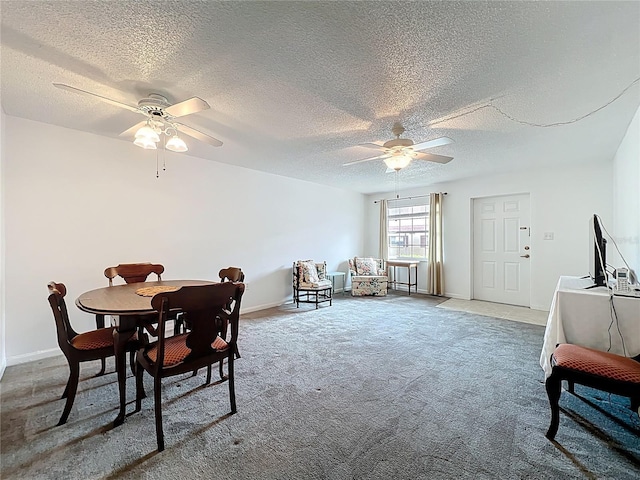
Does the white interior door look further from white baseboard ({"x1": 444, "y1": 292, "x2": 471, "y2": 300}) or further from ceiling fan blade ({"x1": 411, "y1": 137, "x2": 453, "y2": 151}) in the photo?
ceiling fan blade ({"x1": 411, "y1": 137, "x2": 453, "y2": 151})

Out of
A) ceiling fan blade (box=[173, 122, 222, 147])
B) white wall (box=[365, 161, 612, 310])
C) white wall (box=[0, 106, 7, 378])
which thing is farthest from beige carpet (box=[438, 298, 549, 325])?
white wall (box=[0, 106, 7, 378])

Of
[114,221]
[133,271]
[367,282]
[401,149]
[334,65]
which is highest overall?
[334,65]

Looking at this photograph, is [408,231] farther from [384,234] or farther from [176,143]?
[176,143]

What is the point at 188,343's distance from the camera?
190cm

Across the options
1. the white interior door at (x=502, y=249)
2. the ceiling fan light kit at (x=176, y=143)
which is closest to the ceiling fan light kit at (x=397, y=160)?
the ceiling fan light kit at (x=176, y=143)

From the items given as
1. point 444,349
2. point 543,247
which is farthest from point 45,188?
point 543,247

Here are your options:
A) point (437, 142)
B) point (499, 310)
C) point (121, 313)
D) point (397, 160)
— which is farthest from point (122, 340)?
point (499, 310)

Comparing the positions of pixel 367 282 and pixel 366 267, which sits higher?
pixel 366 267

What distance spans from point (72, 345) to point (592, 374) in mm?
3357

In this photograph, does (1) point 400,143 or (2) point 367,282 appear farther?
(2) point 367,282

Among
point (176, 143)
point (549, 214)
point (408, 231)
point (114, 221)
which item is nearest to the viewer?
point (176, 143)

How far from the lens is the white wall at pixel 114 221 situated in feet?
9.84

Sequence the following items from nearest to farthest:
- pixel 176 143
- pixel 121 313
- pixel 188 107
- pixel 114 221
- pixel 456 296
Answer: pixel 121 313 < pixel 188 107 < pixel 176 143 < pixel 114 221 < pixel 456 296

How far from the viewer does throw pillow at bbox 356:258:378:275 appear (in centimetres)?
644
